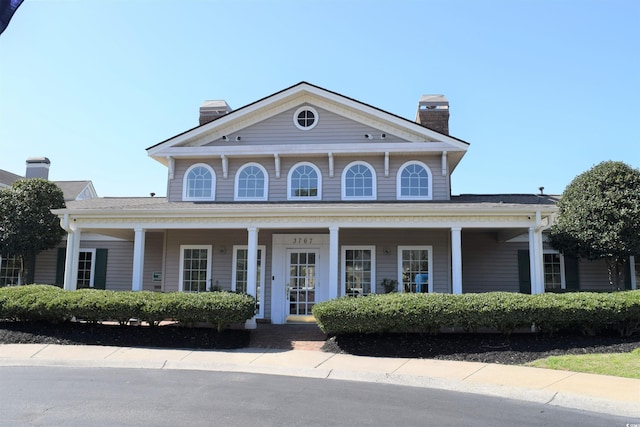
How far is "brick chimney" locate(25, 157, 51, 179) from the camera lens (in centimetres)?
2378

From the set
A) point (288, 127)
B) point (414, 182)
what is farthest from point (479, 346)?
point (288, 127)

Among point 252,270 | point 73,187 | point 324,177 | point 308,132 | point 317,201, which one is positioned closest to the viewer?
point 252,270

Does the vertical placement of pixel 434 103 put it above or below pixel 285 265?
above

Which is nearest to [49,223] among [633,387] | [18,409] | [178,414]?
[18,409]

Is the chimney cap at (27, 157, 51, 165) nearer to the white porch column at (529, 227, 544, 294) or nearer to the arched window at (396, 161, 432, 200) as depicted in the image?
the arched window at (396, 161, 432, 200)

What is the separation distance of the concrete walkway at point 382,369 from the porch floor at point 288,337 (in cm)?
44

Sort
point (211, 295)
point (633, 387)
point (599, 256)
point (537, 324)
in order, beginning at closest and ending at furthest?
point (633, 387), point (537, 324), point (211, 295), point (599, 256)

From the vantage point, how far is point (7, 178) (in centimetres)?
2216

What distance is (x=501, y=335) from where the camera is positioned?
10648 millimetres

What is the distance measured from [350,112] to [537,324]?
7.96 metres

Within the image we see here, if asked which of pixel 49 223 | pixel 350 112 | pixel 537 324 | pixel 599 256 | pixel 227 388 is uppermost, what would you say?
pixel 350 112

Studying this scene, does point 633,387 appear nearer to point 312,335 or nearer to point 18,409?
point 312,335

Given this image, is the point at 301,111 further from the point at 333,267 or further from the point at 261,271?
the point at 333,267

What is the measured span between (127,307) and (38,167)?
16.5 metres
